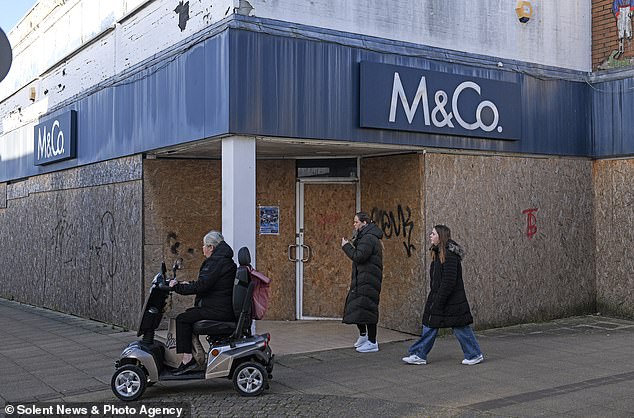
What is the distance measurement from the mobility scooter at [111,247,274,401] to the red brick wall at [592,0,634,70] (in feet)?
26.7

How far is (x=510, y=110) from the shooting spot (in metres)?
11.1

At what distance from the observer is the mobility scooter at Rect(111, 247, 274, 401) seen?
22.4 ft

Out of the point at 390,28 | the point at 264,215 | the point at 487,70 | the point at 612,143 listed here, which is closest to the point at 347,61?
the point at 390,28

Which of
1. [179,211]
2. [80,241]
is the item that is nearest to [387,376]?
[179,211]

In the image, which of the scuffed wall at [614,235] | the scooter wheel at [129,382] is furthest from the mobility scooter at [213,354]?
the scuffed wall at [614,235]

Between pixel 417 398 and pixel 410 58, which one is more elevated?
pixel 410 58

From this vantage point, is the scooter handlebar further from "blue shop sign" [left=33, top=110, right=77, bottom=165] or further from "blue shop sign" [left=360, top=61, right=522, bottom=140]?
"blue shop sign" [left=33, top=110, right=77, bottom=165]

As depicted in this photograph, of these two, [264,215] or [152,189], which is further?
[264,215]

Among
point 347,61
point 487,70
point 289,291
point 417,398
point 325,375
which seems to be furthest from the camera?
point 289,291

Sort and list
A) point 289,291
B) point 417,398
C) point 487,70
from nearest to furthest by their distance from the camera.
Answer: point 417,398
point 487,70
point 289,291

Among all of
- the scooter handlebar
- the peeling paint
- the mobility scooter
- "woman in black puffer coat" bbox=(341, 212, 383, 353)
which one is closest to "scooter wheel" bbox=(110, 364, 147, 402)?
the mobility scooter

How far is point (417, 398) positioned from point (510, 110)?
5658mm

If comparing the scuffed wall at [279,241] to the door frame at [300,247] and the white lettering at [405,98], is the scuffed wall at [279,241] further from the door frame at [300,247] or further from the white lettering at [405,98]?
the white lettering at [405,98]

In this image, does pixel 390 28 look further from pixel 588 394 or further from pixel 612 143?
pixel 588 394
